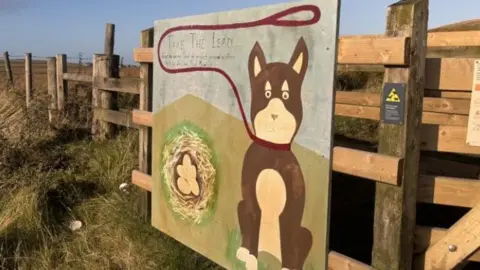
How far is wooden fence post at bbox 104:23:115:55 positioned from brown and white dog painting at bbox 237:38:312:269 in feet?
20.4

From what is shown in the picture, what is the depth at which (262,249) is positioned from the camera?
3.64 meters

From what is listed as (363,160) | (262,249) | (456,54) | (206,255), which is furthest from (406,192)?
(456,54)

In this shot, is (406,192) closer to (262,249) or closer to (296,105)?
(296,105)

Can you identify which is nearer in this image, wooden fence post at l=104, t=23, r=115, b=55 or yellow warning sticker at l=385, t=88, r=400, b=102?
yellow warning sticker at l=385, t=88, r=400, b=102

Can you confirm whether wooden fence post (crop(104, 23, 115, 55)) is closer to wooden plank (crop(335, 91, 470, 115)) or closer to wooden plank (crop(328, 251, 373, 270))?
wooden plank (crop(335, 91, 470, 115))

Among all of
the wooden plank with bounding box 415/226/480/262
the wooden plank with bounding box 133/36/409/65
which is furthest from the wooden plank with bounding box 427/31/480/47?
the wooden plank with bounding box 415/226/480/262

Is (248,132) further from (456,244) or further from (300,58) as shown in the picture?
(456,244)

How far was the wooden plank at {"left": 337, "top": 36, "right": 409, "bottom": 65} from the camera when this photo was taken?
9.59 feet

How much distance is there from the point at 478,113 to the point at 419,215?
301 centimetres

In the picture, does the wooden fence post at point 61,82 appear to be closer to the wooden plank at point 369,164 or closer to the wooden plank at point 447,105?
the wooden plank at point 447,105

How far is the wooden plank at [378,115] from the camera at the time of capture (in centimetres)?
A: 507

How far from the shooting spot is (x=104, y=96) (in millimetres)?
8969

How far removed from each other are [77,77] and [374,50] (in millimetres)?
8075

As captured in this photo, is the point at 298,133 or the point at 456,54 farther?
the point at 456,54
